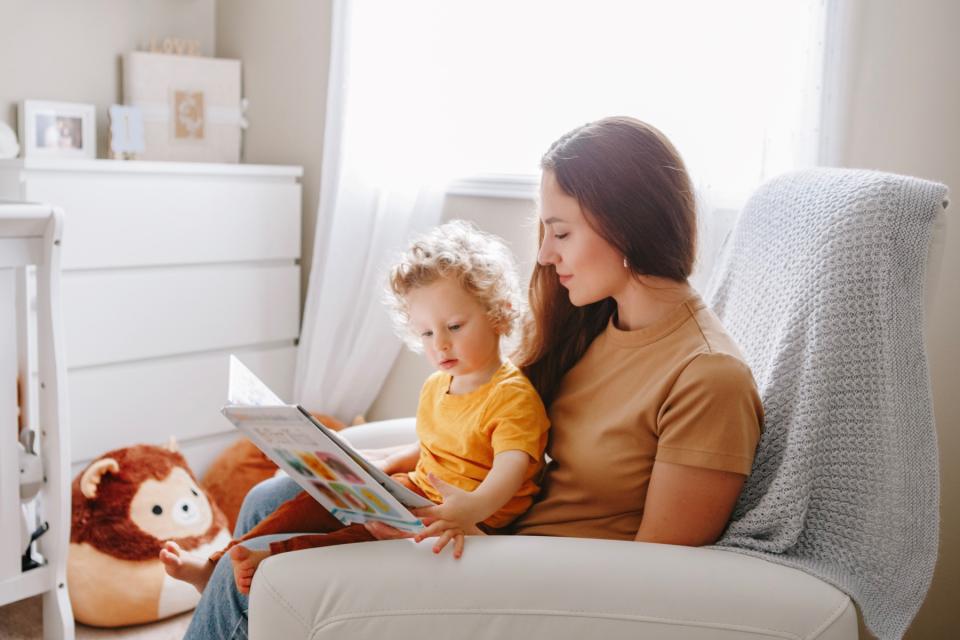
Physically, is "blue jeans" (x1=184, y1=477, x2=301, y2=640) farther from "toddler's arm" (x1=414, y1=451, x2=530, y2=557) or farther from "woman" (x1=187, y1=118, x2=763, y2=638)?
"toddler's arm" (x1=414, y1=451, x2=530, y2=557)

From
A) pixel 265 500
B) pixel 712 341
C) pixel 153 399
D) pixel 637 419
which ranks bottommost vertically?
pixel 153 399

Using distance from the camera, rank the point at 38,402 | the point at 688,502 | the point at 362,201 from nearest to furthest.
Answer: the point at 688,502 → the point at 38,402 → the point at 362,201

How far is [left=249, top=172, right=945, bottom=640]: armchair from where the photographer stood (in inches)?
40.6

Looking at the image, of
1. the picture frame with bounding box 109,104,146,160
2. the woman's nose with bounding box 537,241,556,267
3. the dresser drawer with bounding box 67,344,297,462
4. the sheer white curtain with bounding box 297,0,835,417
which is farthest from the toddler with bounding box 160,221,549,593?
the picture frame with bounding box 109,104,146,160

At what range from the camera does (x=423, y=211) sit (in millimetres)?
2484

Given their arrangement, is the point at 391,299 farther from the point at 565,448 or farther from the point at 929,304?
the point at 929,304

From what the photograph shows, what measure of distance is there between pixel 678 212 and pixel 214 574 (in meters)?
0.82

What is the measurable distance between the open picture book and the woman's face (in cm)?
38

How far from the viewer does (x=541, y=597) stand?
1039mm

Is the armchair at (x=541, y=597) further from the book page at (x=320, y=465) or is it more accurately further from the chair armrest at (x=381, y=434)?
the chair armrest at (x=381, y=434)

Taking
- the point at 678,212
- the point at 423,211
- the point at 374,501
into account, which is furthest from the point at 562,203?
the point at 423,211

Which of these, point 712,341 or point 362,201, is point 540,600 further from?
point 362,201

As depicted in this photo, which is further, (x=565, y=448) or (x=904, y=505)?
(x=565, y=448)

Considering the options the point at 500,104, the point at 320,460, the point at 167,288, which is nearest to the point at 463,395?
the point at 320,460
